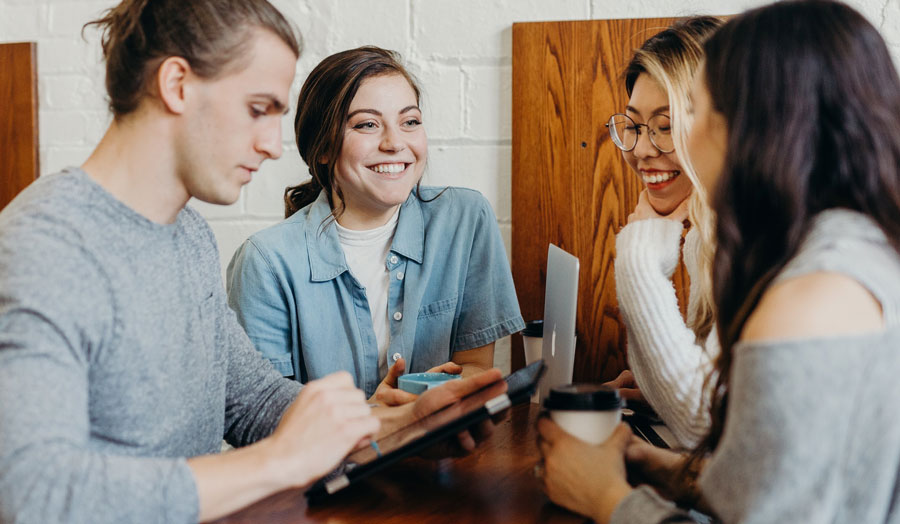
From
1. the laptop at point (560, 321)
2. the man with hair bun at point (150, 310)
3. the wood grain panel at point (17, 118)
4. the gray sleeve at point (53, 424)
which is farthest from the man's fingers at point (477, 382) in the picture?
the wood grain panel at point (17, 118)

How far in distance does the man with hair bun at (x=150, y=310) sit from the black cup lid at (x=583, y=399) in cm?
16

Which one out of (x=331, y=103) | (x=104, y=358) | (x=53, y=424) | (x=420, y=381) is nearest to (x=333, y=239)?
(x=331, y=103)

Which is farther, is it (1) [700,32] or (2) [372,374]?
(2) [372,374]

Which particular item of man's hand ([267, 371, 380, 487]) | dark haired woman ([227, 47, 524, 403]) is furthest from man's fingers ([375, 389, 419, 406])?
dark haired woman ([227, 47, 524, 403])

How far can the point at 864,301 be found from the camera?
0.64 metres

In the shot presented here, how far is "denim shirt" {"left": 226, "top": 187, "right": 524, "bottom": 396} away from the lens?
1.56 meters

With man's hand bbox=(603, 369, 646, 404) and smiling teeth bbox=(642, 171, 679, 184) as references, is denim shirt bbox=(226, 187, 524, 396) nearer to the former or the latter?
man's hand bbox=(603, 369, 646, 404)

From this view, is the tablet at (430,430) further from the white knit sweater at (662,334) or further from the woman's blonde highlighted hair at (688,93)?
the woman's blonde highlighted hair at (688,93)

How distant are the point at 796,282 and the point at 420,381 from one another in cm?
69

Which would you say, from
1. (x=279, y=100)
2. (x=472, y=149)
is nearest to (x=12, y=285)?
(x=279, y=100)

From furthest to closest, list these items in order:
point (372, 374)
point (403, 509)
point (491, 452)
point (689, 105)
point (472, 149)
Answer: point (472, 149)
point (372, 374)
point (689, 105)
point (491, 452)
point (403, 509)

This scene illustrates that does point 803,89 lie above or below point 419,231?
above

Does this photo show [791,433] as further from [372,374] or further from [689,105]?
[372,374]

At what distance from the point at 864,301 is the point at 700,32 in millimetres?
901
